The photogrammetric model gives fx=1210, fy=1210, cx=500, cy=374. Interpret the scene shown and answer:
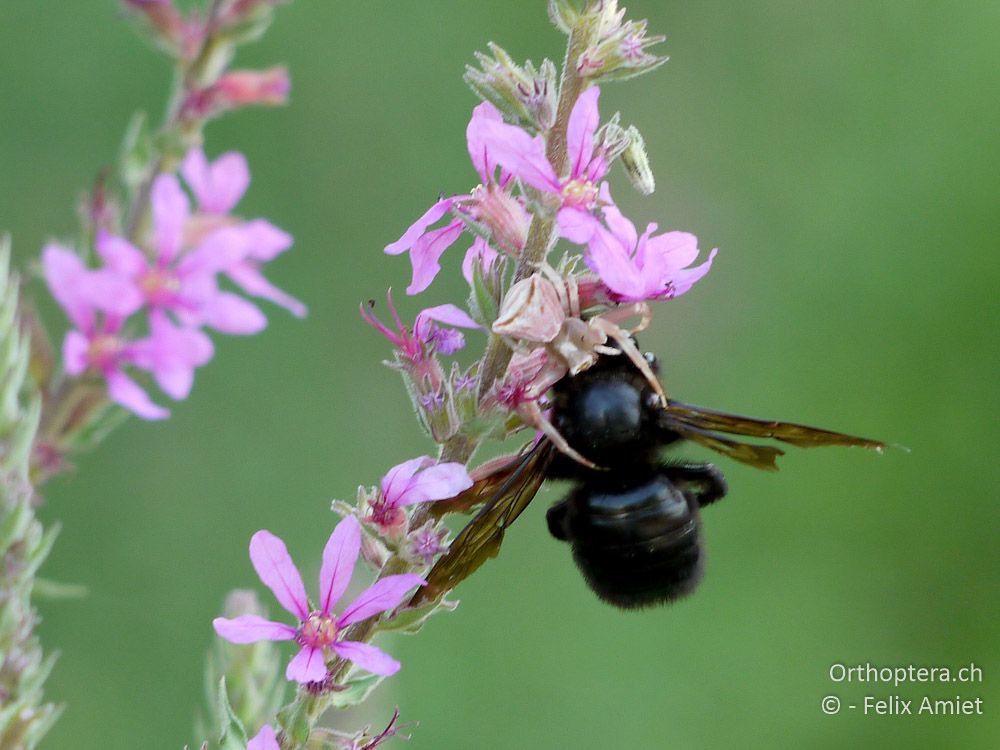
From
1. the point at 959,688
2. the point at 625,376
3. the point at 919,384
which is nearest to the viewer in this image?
the point at 625,376

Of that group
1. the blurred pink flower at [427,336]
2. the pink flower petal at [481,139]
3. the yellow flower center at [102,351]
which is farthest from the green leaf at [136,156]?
the pink flower petal at [481,139]

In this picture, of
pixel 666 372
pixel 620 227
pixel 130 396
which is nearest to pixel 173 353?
pixel 130 396

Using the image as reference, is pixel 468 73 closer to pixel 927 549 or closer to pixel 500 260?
pixel 500 260

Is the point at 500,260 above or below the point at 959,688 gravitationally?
below

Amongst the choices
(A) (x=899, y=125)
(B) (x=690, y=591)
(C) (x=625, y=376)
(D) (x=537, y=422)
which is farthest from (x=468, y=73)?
(A) (x=899, y=125)

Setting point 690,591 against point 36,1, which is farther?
point 36,1

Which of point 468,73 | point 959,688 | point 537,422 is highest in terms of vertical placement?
point 959,688

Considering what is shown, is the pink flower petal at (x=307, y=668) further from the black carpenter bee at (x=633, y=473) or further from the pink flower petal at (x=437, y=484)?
the black carpenter bee at (x=633, y=473)

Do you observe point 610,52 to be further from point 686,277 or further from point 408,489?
point 408,489
